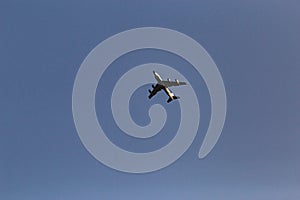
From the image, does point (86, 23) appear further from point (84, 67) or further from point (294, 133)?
point (294, 133)

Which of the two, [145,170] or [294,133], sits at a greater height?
[294,133]

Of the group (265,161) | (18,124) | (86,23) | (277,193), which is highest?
(86,23)

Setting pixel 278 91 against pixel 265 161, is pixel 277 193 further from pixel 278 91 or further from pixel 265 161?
pixel 278 91

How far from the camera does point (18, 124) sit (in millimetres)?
2574

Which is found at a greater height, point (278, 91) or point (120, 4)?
point (120, 4)

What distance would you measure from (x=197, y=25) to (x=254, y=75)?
0.57 m

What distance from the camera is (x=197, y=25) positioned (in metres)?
2.75

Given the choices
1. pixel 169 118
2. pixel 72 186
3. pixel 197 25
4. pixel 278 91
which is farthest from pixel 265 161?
pixel 72 186

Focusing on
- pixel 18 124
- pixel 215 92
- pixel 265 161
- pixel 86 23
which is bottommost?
pixel 265 161

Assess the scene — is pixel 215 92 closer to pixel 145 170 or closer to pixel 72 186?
pixel 145 170

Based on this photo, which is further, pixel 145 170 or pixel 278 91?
pixel 278 91

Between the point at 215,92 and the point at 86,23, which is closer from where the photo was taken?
the point at 86,23

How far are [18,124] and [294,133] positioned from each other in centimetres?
201

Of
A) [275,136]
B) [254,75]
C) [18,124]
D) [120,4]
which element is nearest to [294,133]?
[275,136]
